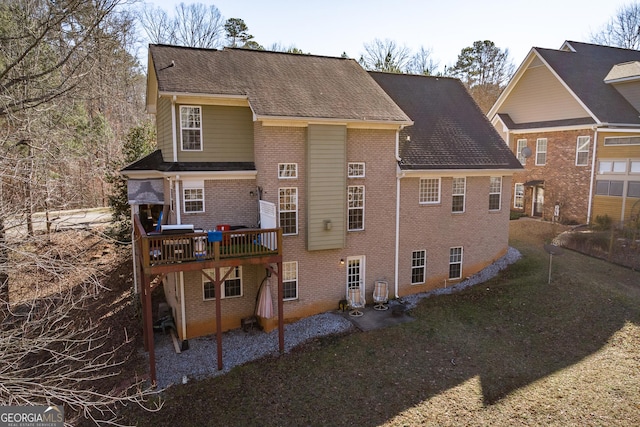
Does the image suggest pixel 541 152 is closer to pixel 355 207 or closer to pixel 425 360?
pixel 355 207

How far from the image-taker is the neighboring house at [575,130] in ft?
77.9

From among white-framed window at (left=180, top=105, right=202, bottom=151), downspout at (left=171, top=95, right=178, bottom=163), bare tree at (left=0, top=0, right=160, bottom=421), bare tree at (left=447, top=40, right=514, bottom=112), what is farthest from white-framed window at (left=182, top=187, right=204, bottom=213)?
bare tree at (left=447, top=40, right=514, bottom=112)

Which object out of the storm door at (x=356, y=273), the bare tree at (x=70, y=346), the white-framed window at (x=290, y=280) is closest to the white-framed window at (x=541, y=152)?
the storm door at (x=356, y=273)

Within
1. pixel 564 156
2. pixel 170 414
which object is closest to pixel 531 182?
pixel 564 156

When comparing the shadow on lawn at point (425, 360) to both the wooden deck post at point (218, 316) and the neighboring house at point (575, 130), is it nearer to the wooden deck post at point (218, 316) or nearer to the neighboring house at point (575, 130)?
the wooden deck post at point (218, 316)

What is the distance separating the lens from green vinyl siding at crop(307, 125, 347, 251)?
1567 cm

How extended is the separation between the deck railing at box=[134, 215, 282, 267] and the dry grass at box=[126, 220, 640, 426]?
146 inches

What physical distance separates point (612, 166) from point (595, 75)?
24.5ft

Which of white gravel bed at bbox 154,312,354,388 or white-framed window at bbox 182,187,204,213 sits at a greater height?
white-framed window at bbox 182,187,204,213

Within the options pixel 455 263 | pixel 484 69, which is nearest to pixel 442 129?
pixel 455 263

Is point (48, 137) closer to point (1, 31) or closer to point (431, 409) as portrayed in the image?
point (1, 31)

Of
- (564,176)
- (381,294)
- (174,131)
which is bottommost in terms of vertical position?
(381,294)

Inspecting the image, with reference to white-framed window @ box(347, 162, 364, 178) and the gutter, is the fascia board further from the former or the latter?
white-framed window @ box(347, 162, 364, 178)

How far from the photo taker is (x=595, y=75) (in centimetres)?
2748
